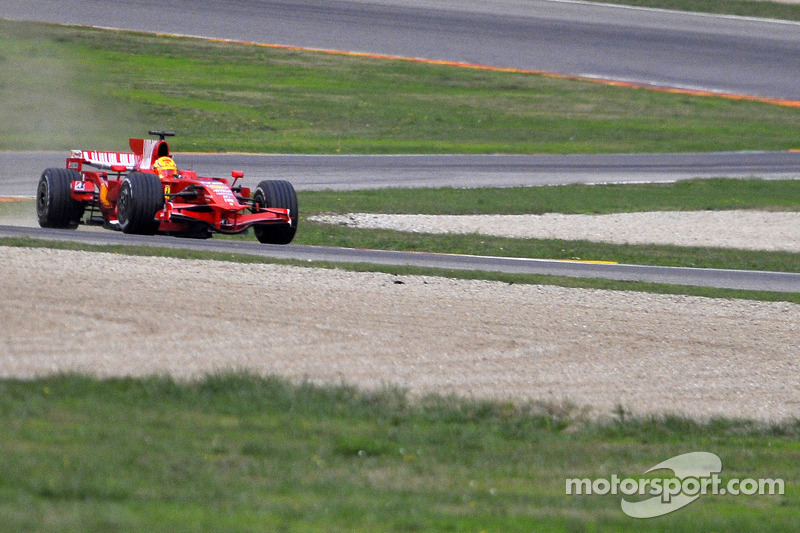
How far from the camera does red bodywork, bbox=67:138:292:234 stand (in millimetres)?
16688

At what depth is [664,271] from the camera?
17734mm

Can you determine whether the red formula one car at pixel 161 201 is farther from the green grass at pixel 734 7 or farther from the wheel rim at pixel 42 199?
the green grass at pixel 734 7

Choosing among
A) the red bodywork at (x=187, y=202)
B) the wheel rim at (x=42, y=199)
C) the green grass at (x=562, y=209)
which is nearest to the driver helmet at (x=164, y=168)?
the red bodywork at (x=187, y=202)

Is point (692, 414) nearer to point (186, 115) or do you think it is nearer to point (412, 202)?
point (412, 202)

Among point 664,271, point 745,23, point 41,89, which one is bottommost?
point 664,271

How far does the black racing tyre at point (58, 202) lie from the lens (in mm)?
17344

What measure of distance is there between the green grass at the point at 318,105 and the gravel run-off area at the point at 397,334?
561 inches

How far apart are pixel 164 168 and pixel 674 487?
11829mm

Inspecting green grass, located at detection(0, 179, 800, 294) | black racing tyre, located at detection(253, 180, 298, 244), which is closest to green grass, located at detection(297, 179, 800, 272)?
green grass, located at detection(0, 179, 800, 294)

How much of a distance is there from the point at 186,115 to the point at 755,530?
97.6 ft

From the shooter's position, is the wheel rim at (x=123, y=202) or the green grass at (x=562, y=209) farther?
the green grass at (x=562, y=209)

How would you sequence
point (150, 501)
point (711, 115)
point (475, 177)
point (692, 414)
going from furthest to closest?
point (711, 115) → point (475, 177) → point (692, 414) → point (150, 501)

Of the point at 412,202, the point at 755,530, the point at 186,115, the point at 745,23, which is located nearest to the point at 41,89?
the point at 186,115

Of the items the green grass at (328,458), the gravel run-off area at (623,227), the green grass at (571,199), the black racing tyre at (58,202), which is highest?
the black racing tyre at (58,202)
